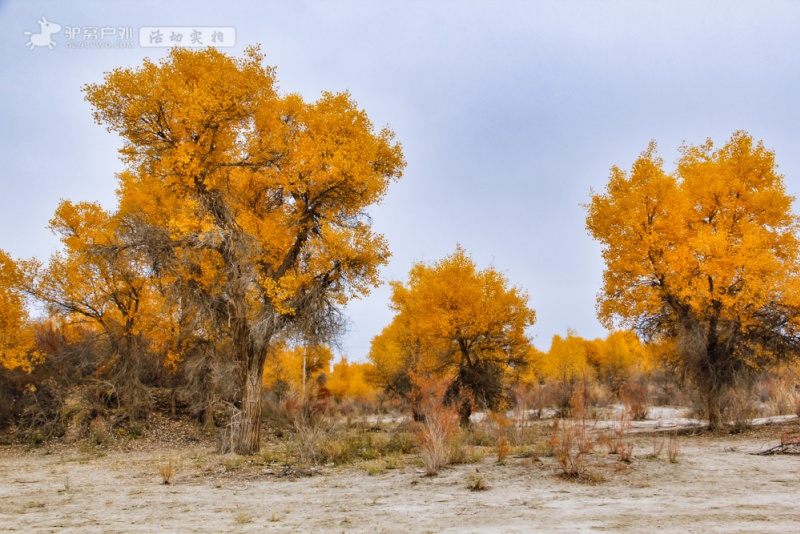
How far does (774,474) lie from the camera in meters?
8.88

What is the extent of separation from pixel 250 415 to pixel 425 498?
296 inches

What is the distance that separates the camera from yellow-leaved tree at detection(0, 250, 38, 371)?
1881 centimetres

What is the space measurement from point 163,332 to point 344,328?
9.99 metres

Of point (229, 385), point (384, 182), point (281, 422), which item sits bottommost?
point (281, 422)

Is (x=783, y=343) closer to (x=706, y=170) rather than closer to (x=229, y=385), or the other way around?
(x=706, y=170)

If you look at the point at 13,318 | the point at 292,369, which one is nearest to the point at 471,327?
the point at 13,318

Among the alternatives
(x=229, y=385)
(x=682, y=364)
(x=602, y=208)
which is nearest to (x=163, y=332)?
(x=229, y=385)

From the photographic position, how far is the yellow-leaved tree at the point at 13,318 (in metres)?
18.8

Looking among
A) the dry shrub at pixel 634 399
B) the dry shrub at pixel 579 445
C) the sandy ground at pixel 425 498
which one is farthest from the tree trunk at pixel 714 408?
the dry shrub at pixel 579 445

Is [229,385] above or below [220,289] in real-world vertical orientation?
below

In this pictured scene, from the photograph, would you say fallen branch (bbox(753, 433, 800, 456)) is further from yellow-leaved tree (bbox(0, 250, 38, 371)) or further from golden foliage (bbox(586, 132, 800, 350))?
yellow-leaved tree (bbox(0, 250, 38, 371))

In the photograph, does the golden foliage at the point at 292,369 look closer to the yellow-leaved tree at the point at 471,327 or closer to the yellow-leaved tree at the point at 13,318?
the yellow-leaved tree at the point at 471,327

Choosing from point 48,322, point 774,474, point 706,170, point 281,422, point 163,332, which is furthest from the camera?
point 281,422

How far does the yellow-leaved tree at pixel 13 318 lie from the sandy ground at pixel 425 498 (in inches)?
322
